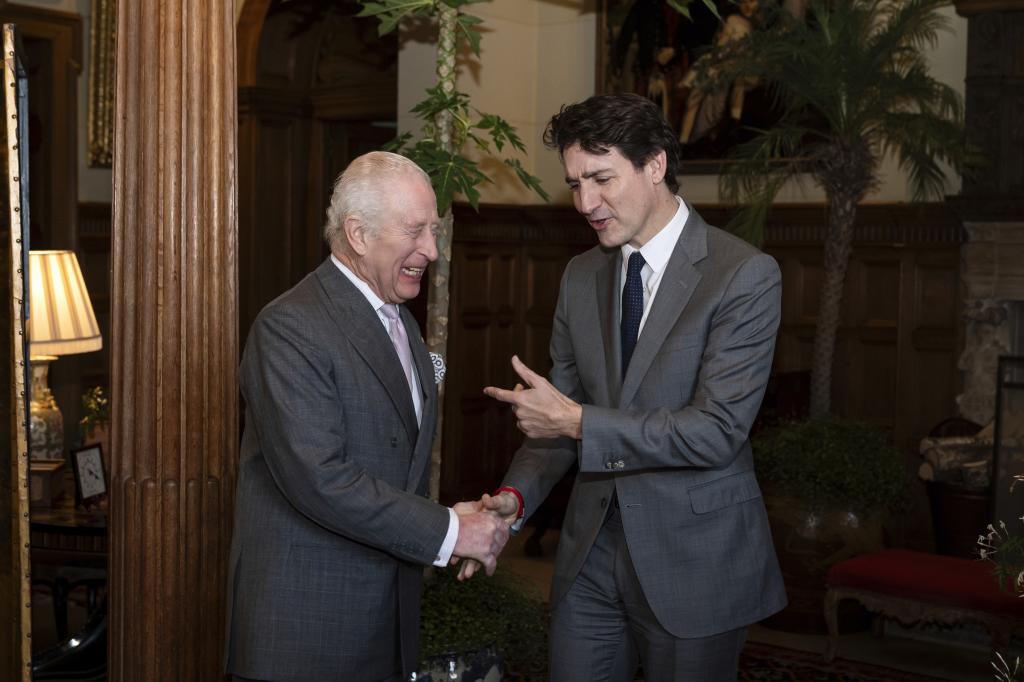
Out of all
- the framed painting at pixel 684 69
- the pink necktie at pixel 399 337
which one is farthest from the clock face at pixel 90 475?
the framed painting at pixel 684 69

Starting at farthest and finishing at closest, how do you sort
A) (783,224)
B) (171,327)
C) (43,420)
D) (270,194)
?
(270,194)
(783,224)
(43,420)
(171,327)

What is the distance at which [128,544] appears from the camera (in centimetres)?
307

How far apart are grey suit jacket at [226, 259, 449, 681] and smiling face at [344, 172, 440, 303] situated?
6 centimetres

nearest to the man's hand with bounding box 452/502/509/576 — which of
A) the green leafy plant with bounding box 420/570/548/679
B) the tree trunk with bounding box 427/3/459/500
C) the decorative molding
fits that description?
the green leafy plant with bounding box 420/570/548/679

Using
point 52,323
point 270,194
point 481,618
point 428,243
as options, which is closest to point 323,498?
point 428,243

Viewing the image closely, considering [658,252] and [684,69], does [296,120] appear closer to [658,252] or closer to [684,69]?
[684,69]

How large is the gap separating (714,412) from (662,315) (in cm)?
27

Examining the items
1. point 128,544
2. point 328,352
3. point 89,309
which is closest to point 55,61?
point 89,309

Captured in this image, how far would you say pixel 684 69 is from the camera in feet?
28.0

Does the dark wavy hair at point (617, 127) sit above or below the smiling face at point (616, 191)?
above

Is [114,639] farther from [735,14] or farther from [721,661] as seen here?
[735,14]

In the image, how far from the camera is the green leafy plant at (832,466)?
20.1 ft

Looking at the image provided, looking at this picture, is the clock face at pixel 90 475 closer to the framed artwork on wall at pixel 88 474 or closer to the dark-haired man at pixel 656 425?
the framed artwork on wall at pixel 88 474

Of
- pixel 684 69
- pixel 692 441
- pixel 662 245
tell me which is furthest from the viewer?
pixel 684 69
